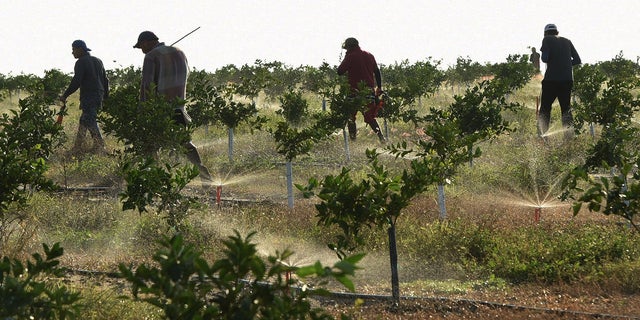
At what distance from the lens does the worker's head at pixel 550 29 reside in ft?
46.6

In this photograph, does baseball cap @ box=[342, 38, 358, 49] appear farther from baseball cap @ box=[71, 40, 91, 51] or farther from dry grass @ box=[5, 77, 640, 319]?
baseball cap @ box=[71, 40, 91, 51]

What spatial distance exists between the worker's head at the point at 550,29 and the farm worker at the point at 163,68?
7.40 m

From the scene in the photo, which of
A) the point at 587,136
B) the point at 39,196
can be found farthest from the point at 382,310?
the point at 587,136

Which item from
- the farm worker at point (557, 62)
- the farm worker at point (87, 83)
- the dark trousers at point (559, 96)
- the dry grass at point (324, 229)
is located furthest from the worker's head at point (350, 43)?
the farm worker at point (87, 83)

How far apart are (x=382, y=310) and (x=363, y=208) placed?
3.39ft

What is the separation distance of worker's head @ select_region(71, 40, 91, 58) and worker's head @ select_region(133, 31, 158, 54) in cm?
402

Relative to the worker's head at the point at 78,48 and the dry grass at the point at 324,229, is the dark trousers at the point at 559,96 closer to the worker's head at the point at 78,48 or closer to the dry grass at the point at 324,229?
the dry grass at the point at 324,229

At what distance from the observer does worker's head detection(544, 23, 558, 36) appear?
14195mm

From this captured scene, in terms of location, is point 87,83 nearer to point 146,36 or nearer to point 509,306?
point 146,36

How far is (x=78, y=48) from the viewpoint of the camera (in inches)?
533

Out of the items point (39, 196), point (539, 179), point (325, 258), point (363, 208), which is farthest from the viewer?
point (539, 179)

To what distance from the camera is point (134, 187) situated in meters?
6.95

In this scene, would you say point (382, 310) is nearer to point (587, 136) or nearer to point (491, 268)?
point (491, 268)

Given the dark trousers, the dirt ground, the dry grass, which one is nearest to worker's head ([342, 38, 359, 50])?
the dry grass
